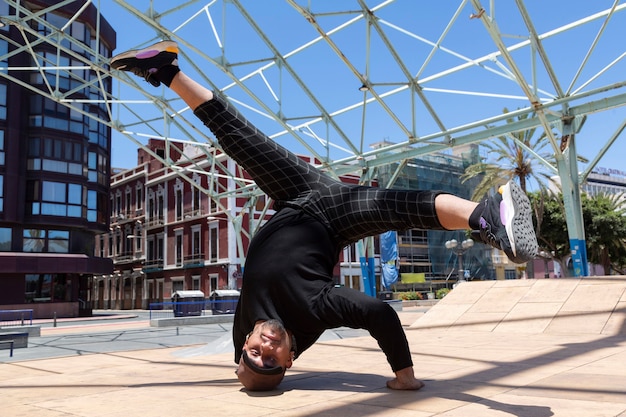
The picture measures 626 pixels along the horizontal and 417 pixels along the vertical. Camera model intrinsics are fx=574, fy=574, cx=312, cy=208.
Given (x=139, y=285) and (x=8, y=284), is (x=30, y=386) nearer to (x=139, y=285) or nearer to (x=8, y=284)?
(x=8, y=284)

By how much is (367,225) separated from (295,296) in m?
0.78

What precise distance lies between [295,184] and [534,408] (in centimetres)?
244

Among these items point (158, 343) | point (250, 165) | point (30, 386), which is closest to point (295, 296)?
point (250, 165)

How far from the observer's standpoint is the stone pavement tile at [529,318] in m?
9.82

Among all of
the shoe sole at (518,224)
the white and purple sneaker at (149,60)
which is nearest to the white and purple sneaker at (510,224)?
the shoe sole at (518,224)

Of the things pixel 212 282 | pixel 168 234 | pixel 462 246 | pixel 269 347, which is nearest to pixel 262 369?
pixel 269 347

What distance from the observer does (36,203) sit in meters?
29.3

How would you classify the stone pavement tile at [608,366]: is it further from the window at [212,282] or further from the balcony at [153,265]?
the balcony at [153,265]

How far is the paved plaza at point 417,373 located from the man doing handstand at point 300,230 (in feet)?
1.24

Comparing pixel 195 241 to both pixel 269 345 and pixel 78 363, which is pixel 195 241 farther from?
pixel 269 345

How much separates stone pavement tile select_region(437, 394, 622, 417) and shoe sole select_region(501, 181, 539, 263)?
0.90m

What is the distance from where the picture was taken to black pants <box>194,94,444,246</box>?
4.45 meters

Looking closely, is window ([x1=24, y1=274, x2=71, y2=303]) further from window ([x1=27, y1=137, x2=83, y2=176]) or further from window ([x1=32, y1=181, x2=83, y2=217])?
window ([x1=27, y1=137, x2=83, y2=176])

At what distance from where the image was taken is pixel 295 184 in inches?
189
